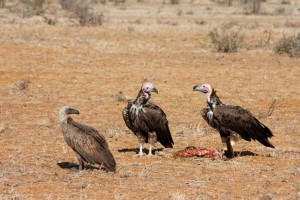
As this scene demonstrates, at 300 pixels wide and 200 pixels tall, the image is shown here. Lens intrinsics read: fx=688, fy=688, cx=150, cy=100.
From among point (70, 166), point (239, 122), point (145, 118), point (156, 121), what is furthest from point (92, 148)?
point (239, 122)

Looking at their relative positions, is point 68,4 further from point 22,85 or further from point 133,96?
point 133,96

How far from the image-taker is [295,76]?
2195 cm

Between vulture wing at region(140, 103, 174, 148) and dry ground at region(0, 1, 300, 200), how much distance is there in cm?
39

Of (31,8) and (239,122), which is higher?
(239,122)

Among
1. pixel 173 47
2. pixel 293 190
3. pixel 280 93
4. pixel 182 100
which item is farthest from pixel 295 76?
pixel 293 190

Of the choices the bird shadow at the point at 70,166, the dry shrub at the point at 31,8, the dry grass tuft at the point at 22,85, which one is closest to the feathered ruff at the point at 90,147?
the bird shadow at the point at 70,166

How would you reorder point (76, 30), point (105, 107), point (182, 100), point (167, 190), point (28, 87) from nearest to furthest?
point (167, 190) → point (105, 107) → point (182, 100) → point (28, 87) → point (76, 30)

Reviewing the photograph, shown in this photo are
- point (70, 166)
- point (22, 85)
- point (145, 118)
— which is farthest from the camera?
point (22, 85)

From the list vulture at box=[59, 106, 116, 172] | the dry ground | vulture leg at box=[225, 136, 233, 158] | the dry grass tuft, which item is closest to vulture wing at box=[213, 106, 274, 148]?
vulture leg at box=[225, 136, 233, 158]

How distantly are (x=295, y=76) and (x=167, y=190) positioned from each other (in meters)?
13.6

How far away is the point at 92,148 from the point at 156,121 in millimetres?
1932

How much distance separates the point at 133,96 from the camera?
1828 cm

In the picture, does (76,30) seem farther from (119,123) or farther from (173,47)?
(119,123)

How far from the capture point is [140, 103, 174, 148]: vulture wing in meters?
11.2
